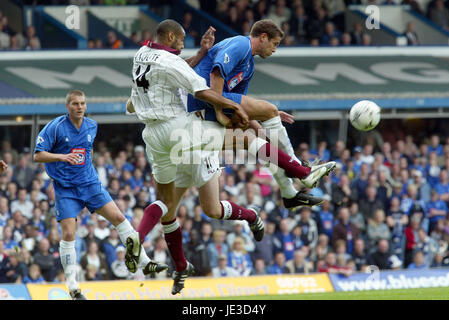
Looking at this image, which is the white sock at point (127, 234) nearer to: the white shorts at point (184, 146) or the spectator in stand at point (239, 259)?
the white shorts at point (184, 146)

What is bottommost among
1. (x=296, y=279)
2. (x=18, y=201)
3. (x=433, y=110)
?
(x=296, y=279)

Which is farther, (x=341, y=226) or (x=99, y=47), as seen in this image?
(x=99, y=47)

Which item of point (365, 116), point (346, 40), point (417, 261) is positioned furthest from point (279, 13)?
point (365, 116)

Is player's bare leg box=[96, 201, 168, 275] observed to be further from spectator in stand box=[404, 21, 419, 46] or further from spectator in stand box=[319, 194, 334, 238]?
spectator in stand box=[404, 21, 419, 46]

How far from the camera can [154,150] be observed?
10422 mm

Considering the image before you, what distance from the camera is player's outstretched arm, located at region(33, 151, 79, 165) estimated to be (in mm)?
10719

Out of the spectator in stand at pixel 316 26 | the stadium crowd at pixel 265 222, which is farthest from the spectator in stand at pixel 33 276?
the spectator in stand at pixel 316 26

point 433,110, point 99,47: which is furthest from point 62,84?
point 433,110

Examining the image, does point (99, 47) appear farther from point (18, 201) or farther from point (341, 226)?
point (341, 226)

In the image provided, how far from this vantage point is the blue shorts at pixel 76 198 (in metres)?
11.1

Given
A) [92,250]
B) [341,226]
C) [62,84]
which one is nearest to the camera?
[92,250]

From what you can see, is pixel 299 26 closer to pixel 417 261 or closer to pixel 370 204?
pixel 370 204

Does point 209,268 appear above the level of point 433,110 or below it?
below

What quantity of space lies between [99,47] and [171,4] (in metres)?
2.61
